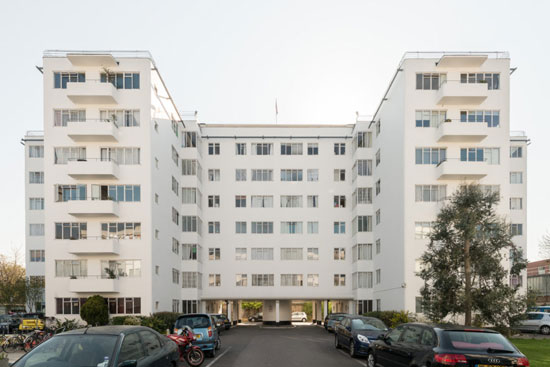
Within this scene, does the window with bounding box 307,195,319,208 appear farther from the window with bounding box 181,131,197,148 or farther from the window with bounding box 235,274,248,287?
the window with bounding box 181,131,197,148

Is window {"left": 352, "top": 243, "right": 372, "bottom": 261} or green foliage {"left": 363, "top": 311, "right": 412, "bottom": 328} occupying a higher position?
window {"left": 352, "top": 243, "right": 372, "bottom": 261}

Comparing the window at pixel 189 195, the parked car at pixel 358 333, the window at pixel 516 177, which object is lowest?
the parked car at pixel 358 333

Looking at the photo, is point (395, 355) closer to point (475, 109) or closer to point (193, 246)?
point (475, 109)

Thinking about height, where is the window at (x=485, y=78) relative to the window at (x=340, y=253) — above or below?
above

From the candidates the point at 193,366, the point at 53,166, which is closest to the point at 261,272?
the point at 53,166

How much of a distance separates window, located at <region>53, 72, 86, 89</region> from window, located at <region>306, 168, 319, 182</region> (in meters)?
25.7

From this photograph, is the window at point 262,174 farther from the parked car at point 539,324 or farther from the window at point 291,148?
the parked car at point 539,324

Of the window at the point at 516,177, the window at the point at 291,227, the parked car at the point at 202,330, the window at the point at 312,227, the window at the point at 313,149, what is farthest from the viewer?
the window at the point at 516,177

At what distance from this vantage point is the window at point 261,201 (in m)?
55.2

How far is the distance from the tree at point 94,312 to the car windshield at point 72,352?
27533mm

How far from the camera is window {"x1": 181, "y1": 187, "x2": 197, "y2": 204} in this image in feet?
168

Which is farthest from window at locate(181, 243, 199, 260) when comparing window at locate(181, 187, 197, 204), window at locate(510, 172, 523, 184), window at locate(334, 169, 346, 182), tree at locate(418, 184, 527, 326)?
window at locate(510, 172, 523, 184)

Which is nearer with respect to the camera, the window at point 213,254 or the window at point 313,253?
the window at point 213,254

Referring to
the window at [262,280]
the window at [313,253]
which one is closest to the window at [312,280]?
the window at [313,253]
